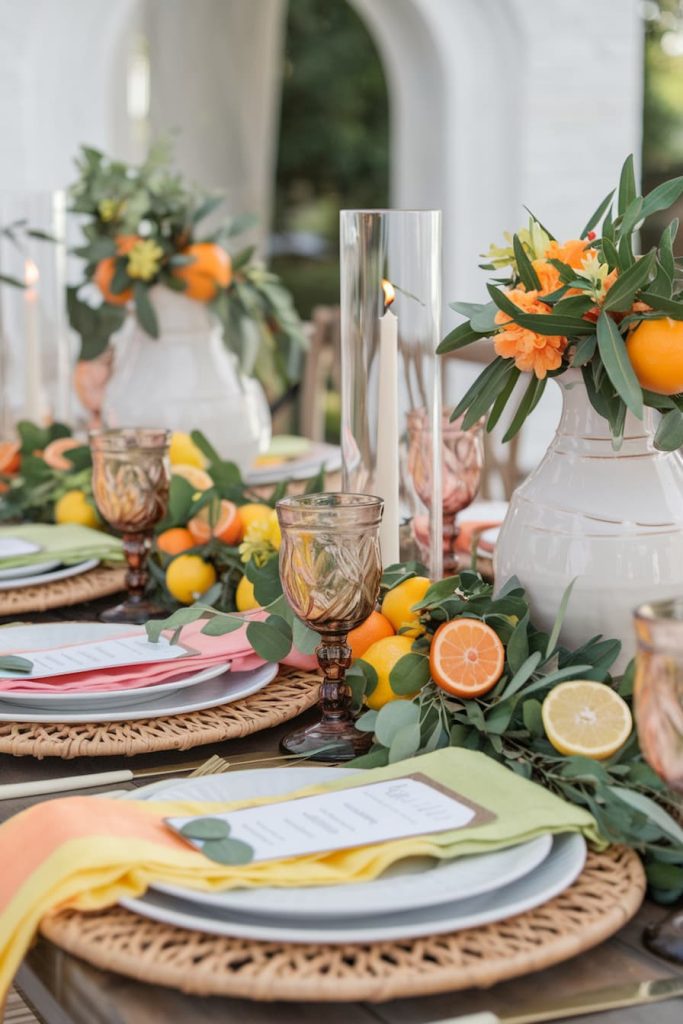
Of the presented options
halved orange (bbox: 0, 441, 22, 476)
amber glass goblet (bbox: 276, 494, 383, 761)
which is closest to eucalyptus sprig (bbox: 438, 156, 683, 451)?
amber glass goblet (bbox: 276, 494, 383, 761)

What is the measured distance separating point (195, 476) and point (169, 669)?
44 cm

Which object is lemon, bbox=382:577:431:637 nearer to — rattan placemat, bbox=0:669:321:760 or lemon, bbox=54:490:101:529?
rattan placemat, bbox=0:669:321:760

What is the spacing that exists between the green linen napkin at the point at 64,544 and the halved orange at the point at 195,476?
0.10m

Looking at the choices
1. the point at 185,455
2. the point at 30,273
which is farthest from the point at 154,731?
the point at 30,273

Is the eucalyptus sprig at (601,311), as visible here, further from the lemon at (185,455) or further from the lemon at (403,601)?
the lemon at (185,455)

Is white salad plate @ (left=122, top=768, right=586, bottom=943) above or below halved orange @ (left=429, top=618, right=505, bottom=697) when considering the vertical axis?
below

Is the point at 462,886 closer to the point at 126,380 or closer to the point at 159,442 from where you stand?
the point at 159,442

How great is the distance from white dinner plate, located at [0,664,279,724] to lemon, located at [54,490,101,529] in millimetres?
559

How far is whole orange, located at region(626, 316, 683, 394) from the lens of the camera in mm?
917

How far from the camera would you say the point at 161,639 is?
3.68 feet

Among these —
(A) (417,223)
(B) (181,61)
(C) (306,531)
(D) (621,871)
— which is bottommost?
(D) (621,871)

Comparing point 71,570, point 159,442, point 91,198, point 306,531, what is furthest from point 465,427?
point 91,198

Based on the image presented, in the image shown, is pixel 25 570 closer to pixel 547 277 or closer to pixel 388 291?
pixel 388 291

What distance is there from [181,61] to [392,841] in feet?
15.9
